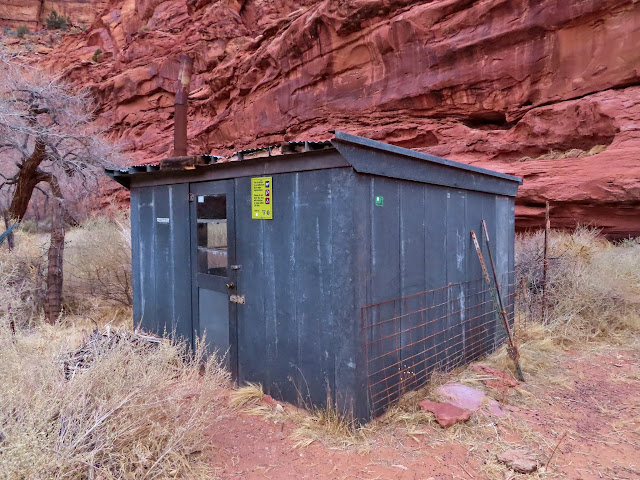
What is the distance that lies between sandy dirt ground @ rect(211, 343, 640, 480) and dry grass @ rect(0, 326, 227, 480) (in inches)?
16.7

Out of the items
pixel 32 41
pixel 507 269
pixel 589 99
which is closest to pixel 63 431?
pixel 507 269

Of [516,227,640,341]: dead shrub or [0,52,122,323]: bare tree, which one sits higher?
[0,52,122,323]: bare tree

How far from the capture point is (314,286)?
3.88 metres

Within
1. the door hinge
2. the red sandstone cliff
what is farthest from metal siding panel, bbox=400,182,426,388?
the red sandstone cliff

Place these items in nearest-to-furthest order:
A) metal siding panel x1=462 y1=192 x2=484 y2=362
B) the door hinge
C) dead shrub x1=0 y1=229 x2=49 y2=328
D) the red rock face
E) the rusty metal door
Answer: the door hinge < the rusty metal door < metal siding panel x1=462 y1=192 x2=484 y2=362 < dead shrub x1=0 y1=229 x2=49 y2=328 < the red rock face

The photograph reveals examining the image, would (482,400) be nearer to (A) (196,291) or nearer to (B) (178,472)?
(B) (178,472)

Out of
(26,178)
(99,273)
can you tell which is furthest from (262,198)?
(26,178)

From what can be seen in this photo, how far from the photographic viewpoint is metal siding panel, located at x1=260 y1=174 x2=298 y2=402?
406 centimetres

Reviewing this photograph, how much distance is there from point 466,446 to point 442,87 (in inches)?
543

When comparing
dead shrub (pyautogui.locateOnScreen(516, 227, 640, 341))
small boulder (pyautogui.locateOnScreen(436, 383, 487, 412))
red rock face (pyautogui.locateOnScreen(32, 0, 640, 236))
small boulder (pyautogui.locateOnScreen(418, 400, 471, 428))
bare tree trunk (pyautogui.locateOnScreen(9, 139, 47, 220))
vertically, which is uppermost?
red rock face (pyautogui.locateOnScreen(32, 0, 640, 236))

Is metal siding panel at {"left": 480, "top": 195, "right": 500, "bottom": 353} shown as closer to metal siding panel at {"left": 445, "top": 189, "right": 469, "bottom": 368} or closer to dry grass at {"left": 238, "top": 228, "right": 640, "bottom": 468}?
dry grass at {"left": 238, "top": 228, "right": 640, "bottom": 468}

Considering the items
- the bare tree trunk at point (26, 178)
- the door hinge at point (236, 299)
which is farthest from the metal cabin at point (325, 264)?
the bare tree trunk at point (26, 178)

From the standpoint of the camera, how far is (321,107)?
17875mm

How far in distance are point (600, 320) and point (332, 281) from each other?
559 cm
